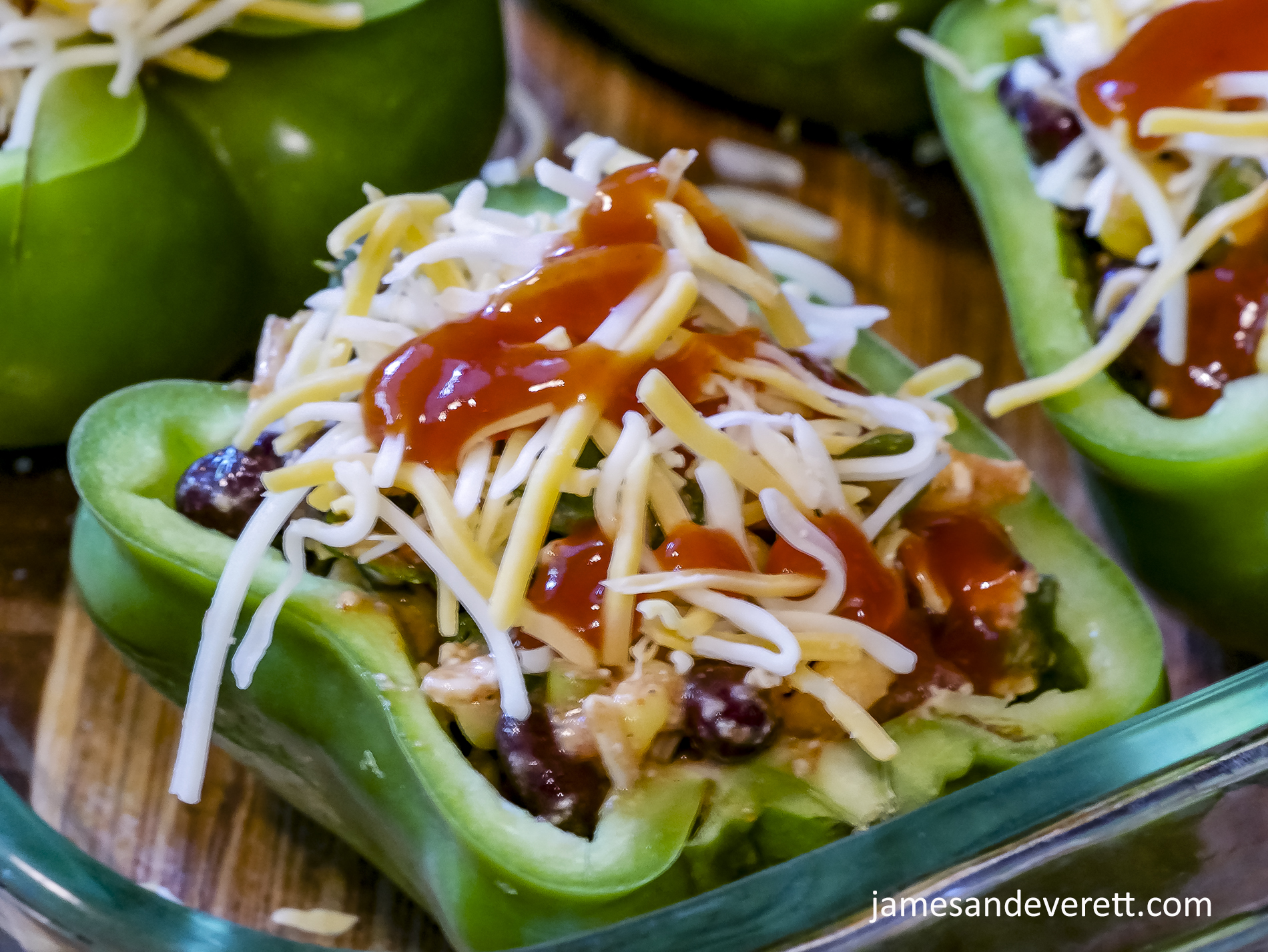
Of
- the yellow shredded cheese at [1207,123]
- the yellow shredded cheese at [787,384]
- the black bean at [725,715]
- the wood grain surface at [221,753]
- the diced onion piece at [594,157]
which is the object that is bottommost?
the wood grain surface at [221,753]

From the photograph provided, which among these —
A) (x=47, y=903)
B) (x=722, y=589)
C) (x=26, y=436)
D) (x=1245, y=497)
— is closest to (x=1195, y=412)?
(x=1245, y=497)

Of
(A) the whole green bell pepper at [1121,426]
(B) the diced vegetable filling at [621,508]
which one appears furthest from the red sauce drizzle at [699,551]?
(A) the whole green bell pepper at [1121,426]

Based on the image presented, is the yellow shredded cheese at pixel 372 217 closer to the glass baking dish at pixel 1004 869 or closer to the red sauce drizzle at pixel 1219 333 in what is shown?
the glass baking dish at pixel 1004 869

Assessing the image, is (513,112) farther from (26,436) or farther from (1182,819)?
(1182,819)

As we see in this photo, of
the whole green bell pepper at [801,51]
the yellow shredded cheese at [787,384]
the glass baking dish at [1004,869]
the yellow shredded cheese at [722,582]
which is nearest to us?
the glass baking dish at [1004,869]

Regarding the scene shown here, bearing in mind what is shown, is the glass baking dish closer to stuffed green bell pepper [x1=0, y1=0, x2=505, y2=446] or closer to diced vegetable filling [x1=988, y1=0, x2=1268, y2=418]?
diced vegetable filling [x1=988, y1=0, x2=1268, y2=418]

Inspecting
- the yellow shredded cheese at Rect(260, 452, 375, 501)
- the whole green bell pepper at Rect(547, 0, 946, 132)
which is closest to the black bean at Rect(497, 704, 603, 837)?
the yellow shredded cheese at Rect(260, 452, 375, 501)

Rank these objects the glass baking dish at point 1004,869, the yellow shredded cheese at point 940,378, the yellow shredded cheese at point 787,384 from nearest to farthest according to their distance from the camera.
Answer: the glass baking dish at point 1004,869 < the yellow shredded cheese at point 787,384 < the yellow shredded cheese at point 940,378

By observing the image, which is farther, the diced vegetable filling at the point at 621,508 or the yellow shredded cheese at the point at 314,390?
the yellow shredded cheese at the point at 314,390
